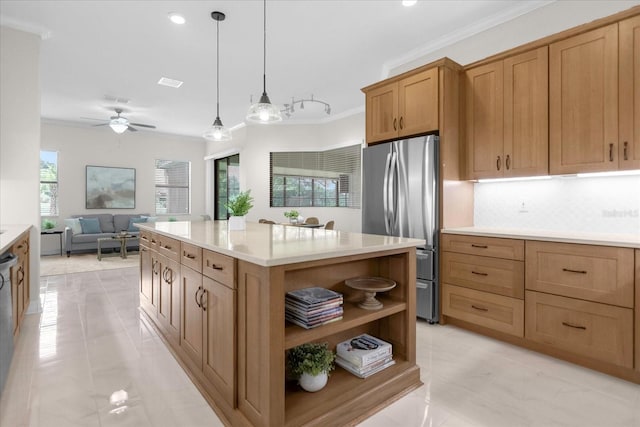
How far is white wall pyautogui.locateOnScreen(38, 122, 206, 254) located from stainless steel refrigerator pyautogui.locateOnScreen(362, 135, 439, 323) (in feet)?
22.3

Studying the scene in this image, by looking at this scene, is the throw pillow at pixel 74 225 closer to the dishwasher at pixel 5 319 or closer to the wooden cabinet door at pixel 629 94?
the dishwasher at pixel 5 319

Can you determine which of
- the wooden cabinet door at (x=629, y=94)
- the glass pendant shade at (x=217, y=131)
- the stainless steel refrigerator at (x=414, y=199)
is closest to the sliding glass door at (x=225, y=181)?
the glass pendant shade at (x=217, y=131)

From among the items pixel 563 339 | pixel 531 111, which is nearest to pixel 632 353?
pixel 563 339

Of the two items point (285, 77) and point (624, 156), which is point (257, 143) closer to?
point (285, 77)

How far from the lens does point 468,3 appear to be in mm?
2982

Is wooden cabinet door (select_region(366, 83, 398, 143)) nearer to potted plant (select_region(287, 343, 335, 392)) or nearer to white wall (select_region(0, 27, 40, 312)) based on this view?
potted plant (select_region(287, 343, 335, 392))

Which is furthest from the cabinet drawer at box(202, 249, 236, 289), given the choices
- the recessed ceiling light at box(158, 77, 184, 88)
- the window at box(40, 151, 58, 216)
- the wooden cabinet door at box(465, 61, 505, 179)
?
the window at box(40, 151, 58, 216)

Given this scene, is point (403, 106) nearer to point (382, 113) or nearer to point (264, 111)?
point (382, 113)

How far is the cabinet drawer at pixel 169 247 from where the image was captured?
235 cm

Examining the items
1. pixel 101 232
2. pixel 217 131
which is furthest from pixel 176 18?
pixel 101 232

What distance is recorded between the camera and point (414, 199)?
127 inches

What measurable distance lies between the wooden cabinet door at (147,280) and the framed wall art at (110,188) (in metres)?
5.53

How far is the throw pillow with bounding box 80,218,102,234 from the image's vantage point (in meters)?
7.18

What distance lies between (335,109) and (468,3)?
3.65 m
